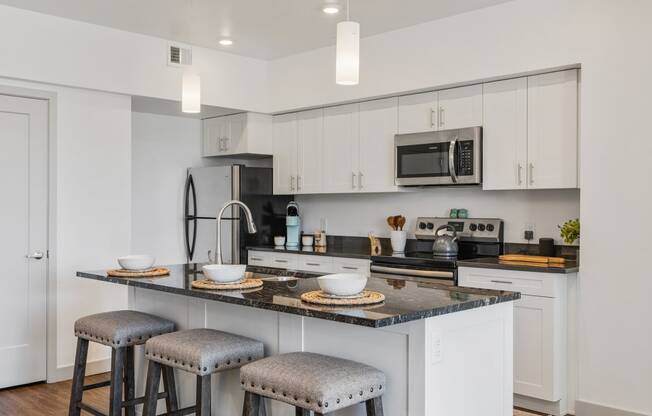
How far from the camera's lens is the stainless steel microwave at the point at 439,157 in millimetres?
4449

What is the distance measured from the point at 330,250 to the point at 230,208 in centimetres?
98

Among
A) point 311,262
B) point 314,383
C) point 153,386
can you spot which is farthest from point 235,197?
point 314,383

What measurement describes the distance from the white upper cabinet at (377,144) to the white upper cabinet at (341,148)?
71mm

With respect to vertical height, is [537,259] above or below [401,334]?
above

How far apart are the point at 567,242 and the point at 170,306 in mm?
2467

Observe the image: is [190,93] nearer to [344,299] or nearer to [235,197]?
[344,299]

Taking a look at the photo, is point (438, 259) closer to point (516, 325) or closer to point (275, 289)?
point (516, 325)

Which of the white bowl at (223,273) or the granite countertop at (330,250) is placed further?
the granite countertop at (330,250)

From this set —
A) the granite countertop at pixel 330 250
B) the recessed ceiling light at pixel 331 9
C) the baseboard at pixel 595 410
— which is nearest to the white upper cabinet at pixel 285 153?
the granite countertop at pixel 330 250

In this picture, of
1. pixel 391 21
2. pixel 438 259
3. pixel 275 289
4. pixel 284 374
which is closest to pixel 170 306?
pixel 275 289

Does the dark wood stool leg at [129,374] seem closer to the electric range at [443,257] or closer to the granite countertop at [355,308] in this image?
the granite countertop at [355,308]

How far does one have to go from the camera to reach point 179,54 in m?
5.21

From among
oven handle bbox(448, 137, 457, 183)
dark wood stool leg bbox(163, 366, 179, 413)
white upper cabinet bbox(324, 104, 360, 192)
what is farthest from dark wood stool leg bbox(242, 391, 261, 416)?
white upper cabinet bbox(324, 104, 360, 192)

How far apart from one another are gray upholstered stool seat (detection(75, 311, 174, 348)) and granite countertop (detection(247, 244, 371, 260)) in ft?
6.53
